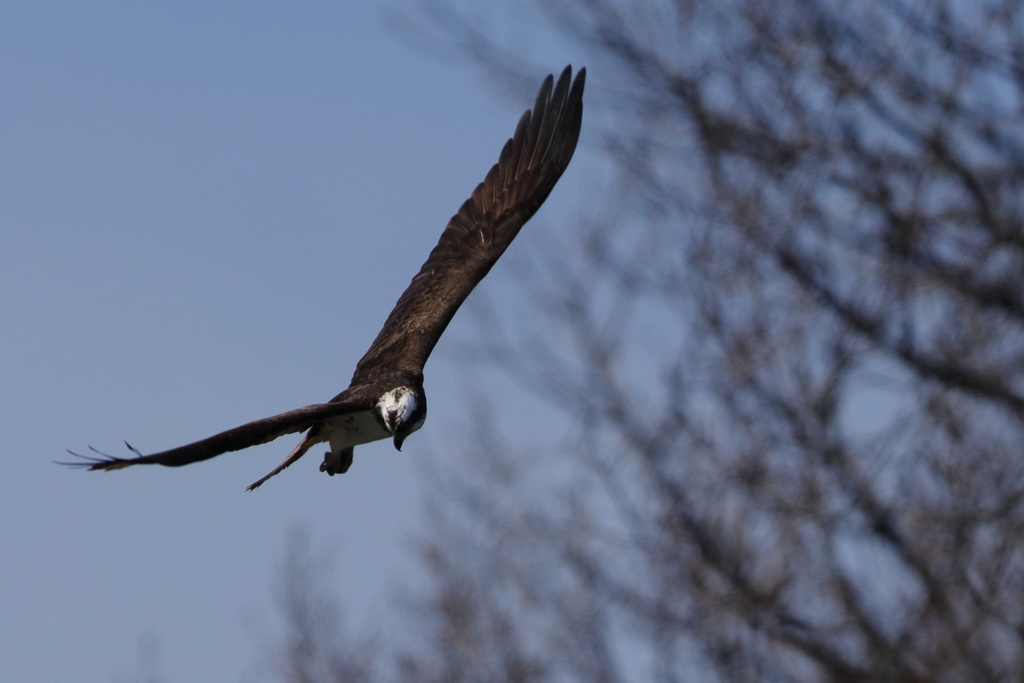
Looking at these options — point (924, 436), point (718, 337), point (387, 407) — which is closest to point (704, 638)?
point (718, 337)

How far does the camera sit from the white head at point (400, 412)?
289 inches

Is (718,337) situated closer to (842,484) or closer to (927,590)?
(842,484)

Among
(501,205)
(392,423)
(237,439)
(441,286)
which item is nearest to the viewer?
(237,439)

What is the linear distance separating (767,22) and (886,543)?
299cm

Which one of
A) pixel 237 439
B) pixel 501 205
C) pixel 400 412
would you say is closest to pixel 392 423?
pixel 400 412

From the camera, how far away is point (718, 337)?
10.3 metres

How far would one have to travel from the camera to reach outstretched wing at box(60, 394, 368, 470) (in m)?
5.75

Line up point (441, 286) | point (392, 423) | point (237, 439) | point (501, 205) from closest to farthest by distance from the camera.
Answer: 1. point (237, 439)
2. point (392, 423)
3. point (441, 286)
4. point (501, 205)

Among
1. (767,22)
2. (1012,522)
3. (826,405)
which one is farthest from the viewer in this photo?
(767,22)

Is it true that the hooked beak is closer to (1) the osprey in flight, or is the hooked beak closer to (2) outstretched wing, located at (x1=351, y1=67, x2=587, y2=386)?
(1) the osprey in flight

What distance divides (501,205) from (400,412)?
7.61 feet

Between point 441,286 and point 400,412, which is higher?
point 441,286

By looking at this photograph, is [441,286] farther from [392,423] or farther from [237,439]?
[237,439]

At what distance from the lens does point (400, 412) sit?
7.39 metres
